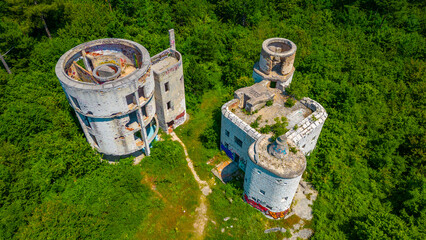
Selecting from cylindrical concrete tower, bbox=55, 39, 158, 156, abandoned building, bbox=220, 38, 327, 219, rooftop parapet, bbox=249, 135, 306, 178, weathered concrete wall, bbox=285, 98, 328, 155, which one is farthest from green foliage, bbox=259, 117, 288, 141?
cylindrical concrete tower, bbox=55, 39, 158, 156

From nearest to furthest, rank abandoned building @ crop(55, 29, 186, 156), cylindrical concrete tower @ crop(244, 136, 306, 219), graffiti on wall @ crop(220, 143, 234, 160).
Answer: cylindrical concrete tower @ crop(244, 136, 306, 219), abandoned building @ crop(55, 29, 186, 156), graffiti on wall @ crop(220, 143, 234, 160)

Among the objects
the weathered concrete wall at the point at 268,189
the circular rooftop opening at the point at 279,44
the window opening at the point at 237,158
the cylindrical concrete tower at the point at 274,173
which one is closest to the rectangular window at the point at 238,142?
the window opening at the point at 237,158

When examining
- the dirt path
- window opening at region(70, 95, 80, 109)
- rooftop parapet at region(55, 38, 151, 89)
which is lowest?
the dirt path

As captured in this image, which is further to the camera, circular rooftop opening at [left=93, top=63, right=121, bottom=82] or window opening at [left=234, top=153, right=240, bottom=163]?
window opening at [left=234, top=153, right=240, bottom=163]

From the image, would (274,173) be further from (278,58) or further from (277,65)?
(277,65)

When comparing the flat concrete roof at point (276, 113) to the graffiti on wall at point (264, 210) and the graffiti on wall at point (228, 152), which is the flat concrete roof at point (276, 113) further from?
the graffiti on wall at point (264, 210)

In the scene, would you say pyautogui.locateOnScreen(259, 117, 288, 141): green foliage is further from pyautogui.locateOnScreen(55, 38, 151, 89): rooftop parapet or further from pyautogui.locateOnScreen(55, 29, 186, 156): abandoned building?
pyautogui.locateOnScreen(55, 38, 151, 89): rooftop parapet
